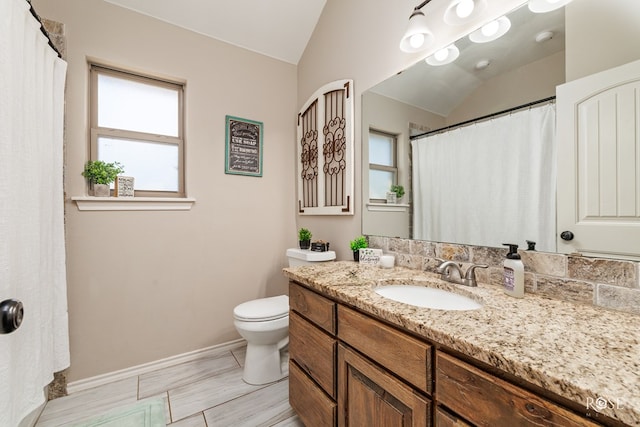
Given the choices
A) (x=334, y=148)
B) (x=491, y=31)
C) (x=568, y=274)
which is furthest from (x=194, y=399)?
(x=491, y=31)

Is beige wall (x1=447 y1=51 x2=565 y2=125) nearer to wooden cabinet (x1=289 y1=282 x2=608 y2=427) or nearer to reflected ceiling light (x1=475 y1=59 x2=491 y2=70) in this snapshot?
reflected ceiling light (x1=475 y1=59 x2=491 y2=70)

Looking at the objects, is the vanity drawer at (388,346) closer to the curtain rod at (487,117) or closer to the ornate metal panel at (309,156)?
the curtain rod at (487,117)

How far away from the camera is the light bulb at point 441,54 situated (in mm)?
1315

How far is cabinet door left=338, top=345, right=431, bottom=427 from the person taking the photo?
0.78 meters

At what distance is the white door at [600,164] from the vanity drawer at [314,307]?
89cm

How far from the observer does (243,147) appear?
2.28 m

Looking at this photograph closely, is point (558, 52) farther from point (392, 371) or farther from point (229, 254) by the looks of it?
point (229, 254)

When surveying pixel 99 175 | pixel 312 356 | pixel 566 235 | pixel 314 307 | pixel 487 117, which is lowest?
pixel 312 356

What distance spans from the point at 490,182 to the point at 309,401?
132 centimetres

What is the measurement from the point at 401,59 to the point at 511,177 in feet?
3.04

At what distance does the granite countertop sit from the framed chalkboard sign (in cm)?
157

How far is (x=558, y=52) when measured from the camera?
3.17ft

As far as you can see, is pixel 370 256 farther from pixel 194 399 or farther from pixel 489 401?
pixel 194 399

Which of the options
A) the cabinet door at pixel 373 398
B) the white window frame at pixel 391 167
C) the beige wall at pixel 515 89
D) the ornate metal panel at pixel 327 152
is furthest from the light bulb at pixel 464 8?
the cabinet door at pixel 373 398
